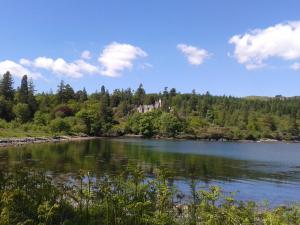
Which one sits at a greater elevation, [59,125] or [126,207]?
[59,125]

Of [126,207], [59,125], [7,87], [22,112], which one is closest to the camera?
[126,207]

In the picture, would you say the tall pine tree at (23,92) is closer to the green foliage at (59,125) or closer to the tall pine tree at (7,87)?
the tall pine tree at (7,87)

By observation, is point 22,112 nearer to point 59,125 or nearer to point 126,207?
point 59,125

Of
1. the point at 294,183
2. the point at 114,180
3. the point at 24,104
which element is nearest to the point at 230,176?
the point at 294,183

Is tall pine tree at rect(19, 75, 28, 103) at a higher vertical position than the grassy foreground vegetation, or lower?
higher

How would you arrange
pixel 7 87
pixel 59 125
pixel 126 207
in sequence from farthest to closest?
pixel 7 87
pixel 59 125
pixel 126 207

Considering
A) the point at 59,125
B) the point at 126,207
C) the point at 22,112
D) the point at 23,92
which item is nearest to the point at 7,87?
the point at 23,92

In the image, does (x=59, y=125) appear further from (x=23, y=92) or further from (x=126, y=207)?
(x=126, y=207)

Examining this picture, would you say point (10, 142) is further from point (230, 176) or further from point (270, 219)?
point (270, 219)

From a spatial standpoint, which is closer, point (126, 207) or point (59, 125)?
point (126, 207)

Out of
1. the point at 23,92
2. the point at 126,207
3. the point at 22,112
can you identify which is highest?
the point at 23,92

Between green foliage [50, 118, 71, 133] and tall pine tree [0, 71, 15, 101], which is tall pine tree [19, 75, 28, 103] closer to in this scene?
tall pine tree [0, 71, 15, 101]

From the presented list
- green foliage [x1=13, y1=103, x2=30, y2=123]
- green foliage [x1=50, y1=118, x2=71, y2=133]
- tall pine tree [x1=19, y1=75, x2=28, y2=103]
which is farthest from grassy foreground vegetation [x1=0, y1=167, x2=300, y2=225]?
tall pine tree [x1=19, y1=75, x2=28, y2=103]

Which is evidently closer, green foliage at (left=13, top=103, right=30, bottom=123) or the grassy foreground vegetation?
the grassy foreground vegetation
